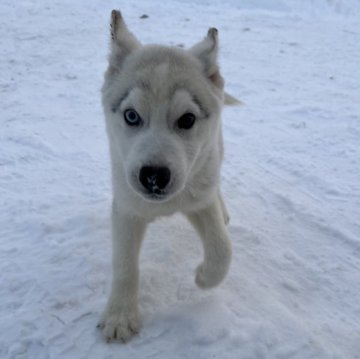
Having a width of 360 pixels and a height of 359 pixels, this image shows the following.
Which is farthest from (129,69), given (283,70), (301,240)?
(283,70)

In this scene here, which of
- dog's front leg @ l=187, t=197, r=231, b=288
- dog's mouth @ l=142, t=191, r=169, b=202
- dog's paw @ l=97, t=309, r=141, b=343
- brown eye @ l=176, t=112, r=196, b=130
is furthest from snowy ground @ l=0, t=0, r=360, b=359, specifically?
brown eye @ l=176, t=112, r=196, b=130

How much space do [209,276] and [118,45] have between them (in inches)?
56.7

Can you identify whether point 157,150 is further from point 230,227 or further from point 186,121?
point 230,227

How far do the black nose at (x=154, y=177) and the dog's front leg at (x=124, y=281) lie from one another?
0.62 metres

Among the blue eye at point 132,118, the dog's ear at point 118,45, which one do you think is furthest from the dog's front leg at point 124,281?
the dog's ear at point 118,45

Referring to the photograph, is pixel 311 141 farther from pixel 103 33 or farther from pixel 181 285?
pixel 103 33

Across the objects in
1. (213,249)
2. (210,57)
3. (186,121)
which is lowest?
(213,249)

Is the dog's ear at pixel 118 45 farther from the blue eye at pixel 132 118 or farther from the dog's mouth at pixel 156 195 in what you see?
the dog's mouth at pixel 156 195

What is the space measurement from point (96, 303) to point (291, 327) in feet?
3.73

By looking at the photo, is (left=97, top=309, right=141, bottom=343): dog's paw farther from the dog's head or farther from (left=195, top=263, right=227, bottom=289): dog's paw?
the dog's head

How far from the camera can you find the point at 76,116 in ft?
20.0

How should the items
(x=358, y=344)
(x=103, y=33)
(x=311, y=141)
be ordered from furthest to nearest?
1. (x=103, y=33)
2. (x=311, y=141)
3. (x=358, y=344)

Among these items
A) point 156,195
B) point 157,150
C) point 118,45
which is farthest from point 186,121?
point 118,45

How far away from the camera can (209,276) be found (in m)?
2.98
